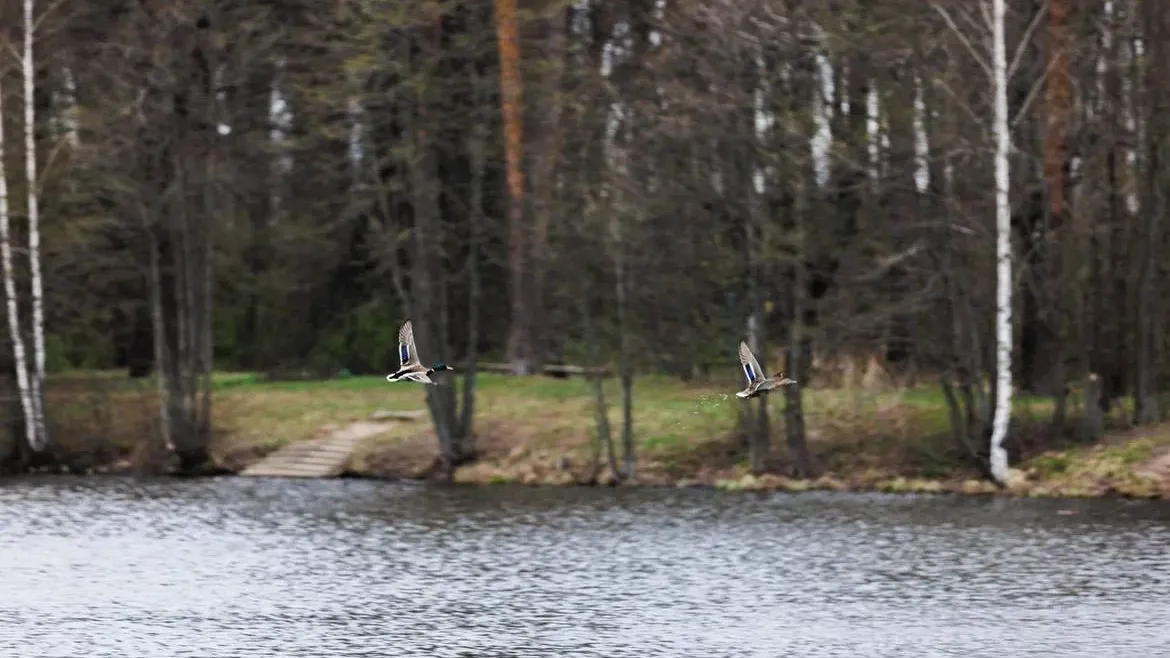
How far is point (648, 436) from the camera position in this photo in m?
36.6

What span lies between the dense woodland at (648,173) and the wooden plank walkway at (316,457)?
1.88m

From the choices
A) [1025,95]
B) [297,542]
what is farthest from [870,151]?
[297,542]

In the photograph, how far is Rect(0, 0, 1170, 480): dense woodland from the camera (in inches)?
1276

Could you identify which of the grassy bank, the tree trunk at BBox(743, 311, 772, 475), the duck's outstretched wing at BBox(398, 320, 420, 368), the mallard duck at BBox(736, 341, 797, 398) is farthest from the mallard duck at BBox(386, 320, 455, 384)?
the tree trunk at BBox(743, 311, 772, 475)

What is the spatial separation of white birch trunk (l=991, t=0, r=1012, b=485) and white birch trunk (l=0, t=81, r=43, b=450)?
70.7 feet

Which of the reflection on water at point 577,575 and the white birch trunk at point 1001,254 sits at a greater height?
the white birch trunk at point 1001,254

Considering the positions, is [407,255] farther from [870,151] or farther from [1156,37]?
[1156,37]

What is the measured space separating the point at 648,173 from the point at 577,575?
12689mm

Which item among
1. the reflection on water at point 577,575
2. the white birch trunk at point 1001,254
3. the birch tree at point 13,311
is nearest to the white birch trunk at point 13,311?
the birch tree at point 13,311

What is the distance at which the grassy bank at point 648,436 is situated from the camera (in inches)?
1267

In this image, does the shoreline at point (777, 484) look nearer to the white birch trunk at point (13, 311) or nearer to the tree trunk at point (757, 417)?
the tree trunk at point (757, 417)

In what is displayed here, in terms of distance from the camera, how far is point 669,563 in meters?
25.0

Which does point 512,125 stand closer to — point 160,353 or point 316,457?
point 316,457

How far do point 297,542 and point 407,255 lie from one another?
43.0 feet
